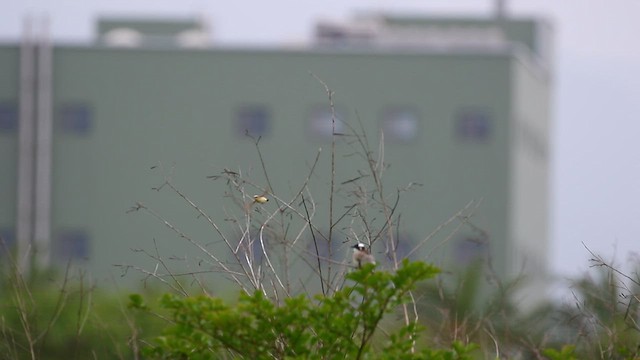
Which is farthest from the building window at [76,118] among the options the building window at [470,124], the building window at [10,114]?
the building window at [470,124]

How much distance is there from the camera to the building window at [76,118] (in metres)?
56.6

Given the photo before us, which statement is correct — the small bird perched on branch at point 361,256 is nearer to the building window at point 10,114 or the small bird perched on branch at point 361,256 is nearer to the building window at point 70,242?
the building window at point 10,114

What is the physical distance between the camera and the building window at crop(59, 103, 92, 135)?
5662 cm

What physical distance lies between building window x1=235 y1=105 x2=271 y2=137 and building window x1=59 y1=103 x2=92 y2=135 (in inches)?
175

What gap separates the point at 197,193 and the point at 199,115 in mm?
2871

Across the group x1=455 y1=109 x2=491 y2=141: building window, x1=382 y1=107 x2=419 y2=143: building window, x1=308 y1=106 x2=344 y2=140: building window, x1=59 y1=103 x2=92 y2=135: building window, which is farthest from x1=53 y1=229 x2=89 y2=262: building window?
x1=455 y1=109 x2=491 y2=141: building window

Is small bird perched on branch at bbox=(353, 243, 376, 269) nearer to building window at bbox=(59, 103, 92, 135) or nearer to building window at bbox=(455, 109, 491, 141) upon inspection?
building window at bbox=(59, 103, 92, 135)

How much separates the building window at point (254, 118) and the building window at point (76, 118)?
4.44 metres

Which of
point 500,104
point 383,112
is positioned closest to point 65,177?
point 383,112

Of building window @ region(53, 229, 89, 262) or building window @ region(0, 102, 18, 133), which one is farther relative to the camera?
building window @ region(53, 229, 89, 262)

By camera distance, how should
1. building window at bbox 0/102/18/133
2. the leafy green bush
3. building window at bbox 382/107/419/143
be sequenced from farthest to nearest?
building window at bbox 382/107/419/143, building window at bbox 0/102/18/133, the leafy green bush

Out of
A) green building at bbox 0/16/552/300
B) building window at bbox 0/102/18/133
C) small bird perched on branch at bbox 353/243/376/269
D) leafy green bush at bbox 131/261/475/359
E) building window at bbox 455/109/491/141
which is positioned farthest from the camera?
building window at bbox 455/109/491/141

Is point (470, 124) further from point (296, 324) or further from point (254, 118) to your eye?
point (296, 324)

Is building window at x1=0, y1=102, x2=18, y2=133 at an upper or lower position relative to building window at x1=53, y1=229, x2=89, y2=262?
upper
